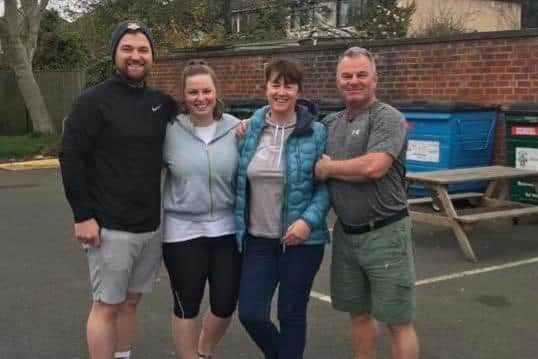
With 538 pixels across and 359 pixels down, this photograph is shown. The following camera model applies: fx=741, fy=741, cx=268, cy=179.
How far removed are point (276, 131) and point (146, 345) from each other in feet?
5.81

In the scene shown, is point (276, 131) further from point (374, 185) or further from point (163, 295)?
point (163, 295)

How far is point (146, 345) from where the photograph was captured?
4.49 meters

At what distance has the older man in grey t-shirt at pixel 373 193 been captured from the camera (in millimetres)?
3348

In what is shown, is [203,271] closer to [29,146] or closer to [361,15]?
[29,146]

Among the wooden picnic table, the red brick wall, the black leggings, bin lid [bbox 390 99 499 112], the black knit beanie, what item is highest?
the black knit beanie

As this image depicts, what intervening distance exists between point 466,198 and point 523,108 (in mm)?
1473

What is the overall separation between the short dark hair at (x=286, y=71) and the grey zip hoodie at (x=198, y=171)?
380 millimetres

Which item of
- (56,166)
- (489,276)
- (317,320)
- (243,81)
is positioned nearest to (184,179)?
(317,320)

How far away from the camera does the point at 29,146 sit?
53.3 feet

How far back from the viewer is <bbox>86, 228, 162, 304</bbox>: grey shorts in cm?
345

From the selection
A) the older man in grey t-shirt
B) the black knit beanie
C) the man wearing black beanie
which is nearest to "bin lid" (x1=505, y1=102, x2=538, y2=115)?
the older man in grey t-shirt

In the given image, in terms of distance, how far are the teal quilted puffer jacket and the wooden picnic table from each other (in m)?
3.33

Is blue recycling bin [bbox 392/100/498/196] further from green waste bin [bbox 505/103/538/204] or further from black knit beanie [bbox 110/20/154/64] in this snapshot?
black knit beanie [bbox 110/20/154/64]

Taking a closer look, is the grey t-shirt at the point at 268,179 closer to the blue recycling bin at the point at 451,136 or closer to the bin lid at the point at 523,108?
the blue recycling bin at the point at 451,136
